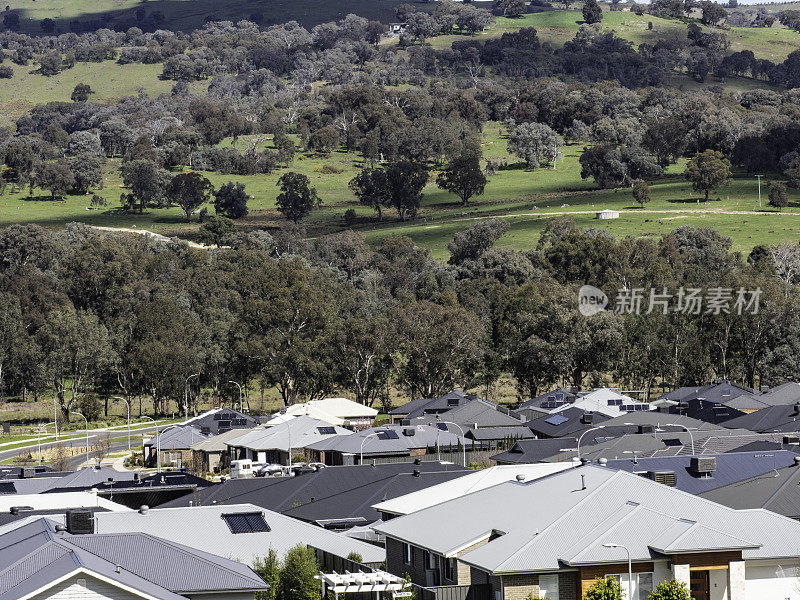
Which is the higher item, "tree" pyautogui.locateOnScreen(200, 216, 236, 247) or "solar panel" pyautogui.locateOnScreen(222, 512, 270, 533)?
"solar panel" pyautogui.locateOnScreen(222, 512, 270, 533)

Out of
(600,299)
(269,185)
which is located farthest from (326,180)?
(600,299)

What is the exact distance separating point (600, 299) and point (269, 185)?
88.0 m

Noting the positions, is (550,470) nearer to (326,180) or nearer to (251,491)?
(251,491)

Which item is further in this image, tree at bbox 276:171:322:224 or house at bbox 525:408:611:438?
tree at bbox 276:171:322:224

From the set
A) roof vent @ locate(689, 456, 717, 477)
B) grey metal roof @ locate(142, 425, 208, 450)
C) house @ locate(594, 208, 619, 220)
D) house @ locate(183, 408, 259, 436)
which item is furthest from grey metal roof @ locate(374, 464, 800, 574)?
house @ locate(594, 208, 619, 220)

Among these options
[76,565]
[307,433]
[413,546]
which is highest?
[76,565]

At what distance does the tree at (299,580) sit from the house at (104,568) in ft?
6.33

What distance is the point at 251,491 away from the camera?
161ft

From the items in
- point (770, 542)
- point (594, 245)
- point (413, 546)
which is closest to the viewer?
point (770, 542)

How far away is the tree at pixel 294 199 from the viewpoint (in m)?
171

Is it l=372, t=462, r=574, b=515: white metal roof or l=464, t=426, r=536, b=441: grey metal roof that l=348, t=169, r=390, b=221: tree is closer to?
l=464, t=426, r=536, b=441: grey metal roof

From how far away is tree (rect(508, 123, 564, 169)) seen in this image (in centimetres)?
19550

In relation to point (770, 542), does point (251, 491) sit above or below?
below

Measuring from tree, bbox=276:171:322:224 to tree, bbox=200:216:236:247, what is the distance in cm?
1612
